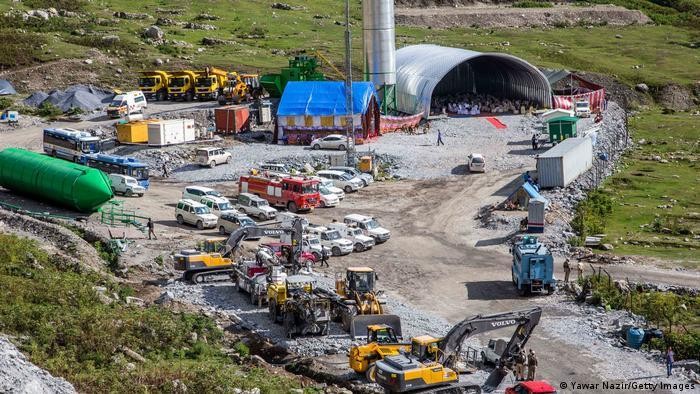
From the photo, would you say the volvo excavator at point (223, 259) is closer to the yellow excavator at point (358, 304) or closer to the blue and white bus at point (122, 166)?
the yellow excavator at point (358, 304)

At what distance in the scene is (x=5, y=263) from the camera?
44625 mm

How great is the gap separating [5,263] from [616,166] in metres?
43.4

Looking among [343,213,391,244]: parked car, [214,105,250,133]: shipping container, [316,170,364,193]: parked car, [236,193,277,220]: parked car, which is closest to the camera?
[343,213,391,244]: parked car

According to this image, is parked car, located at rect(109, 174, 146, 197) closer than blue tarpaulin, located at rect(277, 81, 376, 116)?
Yes

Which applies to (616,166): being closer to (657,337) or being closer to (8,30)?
(657,337)

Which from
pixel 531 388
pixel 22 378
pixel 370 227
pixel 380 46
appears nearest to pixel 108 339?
pixel 22 378

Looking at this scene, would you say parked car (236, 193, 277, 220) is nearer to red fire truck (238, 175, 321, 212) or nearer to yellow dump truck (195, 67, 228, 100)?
red fire truck (238, 175, 321, 212)

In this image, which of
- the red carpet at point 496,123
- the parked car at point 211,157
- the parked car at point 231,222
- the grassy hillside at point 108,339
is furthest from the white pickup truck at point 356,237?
the red carpet at point 496,123

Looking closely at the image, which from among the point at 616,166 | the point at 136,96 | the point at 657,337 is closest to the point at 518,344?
the point at 657,337

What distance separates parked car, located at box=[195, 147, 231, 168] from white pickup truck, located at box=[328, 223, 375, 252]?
18537 millimetres

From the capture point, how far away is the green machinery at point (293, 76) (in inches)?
3516

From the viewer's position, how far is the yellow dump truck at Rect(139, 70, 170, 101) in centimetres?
9112

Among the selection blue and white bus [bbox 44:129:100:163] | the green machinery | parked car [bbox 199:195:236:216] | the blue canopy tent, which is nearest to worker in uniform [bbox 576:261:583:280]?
parked car [bbox 199:195:236:216]

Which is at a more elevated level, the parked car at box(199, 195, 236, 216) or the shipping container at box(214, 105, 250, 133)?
the shipping container at box(214, 105, 250, 133)
